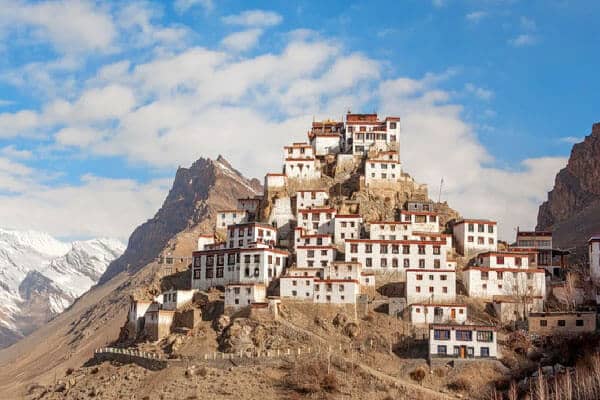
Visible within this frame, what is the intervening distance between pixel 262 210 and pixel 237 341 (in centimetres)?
2372

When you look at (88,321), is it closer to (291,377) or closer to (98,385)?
(98,385)

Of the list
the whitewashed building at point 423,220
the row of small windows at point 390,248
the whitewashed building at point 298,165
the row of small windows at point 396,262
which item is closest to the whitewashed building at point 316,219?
the row of small windows at point 390,248

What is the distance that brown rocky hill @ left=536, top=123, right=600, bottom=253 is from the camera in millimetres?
160125

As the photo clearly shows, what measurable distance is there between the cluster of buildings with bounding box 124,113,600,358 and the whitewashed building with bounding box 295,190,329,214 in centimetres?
10

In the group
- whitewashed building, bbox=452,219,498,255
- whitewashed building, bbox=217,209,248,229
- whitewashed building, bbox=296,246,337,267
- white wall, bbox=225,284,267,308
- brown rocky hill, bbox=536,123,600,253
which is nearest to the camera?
white wall, bbox=225,284,267,308

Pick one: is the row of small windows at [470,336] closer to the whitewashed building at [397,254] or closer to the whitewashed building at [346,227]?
the whitewashed building at [397,254]

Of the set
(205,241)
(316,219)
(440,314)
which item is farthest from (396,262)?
(205,241)

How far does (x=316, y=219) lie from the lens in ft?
288

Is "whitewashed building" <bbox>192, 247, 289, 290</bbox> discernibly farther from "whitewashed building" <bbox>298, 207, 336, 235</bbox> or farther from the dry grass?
the dry grass

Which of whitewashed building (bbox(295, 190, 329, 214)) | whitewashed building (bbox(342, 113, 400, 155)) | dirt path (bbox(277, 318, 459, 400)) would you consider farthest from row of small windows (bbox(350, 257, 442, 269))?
whitewashed building (bbox(342, 113, 400, 155))

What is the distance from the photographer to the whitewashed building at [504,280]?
78562 mm

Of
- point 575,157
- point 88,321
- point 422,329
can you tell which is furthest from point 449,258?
point 88,321

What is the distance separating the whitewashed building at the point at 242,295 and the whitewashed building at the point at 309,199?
1492 cm

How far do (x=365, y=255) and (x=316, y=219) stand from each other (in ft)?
26.8
